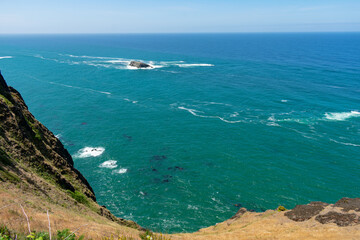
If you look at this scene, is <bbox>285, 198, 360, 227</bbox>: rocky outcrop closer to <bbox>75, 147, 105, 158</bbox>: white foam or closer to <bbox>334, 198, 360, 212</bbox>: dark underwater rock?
<bbox>334, 198, 360, 212</bbox>: dark underwater rock

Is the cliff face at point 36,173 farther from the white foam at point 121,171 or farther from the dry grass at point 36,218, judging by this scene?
the white foam at point 121,171

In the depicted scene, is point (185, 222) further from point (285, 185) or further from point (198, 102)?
point (198, 102)

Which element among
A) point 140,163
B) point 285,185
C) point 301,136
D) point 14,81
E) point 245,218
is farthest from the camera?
point 14,81

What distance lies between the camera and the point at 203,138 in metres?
88.7

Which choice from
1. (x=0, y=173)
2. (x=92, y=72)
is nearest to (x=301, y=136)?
(x=0, y=173)

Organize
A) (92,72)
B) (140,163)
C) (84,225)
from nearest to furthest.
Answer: (84,225) → (140,163) → (92,72)

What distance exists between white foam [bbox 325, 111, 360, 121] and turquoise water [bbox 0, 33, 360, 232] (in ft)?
1.18

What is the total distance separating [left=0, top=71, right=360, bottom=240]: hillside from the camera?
2628cm

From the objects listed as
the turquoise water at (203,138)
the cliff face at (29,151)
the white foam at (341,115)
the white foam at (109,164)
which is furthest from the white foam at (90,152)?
the white foam at (341,115)

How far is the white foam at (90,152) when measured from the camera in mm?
76750

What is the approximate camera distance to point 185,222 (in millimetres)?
54781

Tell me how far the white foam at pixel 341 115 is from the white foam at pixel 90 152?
90.2 m

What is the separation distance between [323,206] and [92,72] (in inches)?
6624

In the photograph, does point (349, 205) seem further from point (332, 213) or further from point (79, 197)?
point (79, 197)
